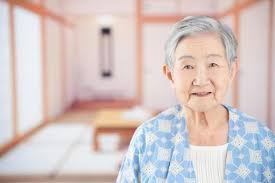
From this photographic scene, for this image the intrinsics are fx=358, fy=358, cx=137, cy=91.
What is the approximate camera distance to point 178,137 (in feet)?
2.97

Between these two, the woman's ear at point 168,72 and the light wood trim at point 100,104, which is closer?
the woman's ear at point 168,72

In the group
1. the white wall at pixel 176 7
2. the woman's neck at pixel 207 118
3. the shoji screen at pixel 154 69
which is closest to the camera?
the woman's neck at pixel 207 118

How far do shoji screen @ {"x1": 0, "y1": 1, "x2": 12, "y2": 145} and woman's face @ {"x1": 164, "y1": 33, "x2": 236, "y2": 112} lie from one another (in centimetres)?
324

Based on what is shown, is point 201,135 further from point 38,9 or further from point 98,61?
point 98,61

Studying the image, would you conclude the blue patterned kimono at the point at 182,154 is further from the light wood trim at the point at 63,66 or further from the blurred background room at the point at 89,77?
the light wood trim at the point at 63,66

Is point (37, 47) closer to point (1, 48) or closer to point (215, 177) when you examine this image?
point (1, 48)

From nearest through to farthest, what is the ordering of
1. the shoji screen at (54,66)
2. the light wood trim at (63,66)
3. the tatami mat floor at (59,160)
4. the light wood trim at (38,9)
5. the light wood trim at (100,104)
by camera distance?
the tatami mat floor at (59,160)
the light wood trim at (38,9)
the shoji screen at (54,66)
the light wood trim at (63,66)
the light wood trim at (100,104)

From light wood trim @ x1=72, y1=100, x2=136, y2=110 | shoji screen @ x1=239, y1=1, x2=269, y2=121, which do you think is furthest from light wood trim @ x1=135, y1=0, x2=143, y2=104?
shoji screen @ x1=239, y1=1, x2=269, y2=121

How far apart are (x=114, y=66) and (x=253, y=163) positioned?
7523 millimetres

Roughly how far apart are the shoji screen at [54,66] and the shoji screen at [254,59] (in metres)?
2.95

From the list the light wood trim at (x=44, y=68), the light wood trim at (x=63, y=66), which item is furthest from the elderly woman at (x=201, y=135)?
the light wood trim at (x=63, y=66)

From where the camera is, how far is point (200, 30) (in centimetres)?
84

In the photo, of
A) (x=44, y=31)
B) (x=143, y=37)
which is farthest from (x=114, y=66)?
(x=44, y=31)

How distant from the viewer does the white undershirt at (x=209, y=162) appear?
0.90 meters
